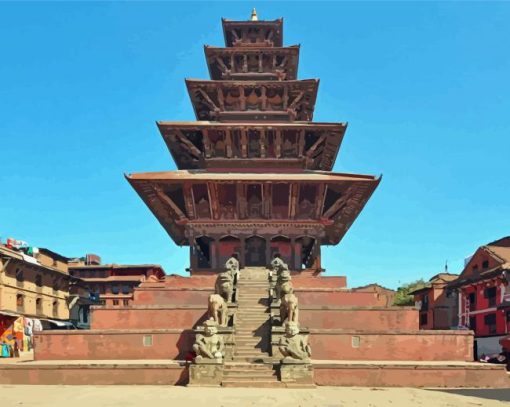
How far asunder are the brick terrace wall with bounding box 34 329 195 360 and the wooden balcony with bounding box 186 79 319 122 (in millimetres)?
14619

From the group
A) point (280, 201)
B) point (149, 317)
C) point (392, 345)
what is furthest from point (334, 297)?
point (149, 317)

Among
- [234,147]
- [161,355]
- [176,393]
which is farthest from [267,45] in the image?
[176,393]

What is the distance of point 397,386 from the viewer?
16062 millimetres

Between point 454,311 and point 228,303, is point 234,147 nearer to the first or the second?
point 228,303

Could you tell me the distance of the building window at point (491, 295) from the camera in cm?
4029

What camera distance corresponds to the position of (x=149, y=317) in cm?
1973

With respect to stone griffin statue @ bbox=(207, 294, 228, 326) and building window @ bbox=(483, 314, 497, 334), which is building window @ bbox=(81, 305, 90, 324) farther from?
stone griffin statue @ bbox=(207, 294, 228, 326)

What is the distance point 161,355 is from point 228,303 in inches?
121

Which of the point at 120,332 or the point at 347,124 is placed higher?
the point at 347,124

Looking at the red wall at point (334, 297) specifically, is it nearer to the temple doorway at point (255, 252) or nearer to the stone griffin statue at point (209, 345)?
the temple doorway at point (255, 252)

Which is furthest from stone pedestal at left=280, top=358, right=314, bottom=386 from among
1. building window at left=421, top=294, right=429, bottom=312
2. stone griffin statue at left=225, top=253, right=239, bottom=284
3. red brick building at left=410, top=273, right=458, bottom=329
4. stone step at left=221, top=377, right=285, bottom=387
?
building window at left=421, top=294, right=429, bottom=312

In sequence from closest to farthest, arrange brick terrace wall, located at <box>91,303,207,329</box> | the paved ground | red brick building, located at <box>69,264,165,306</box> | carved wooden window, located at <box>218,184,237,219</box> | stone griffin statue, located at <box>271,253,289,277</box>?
the paved ground → brick terrace wall, located at <box>91,303,207,329</box> → stone griffin statue, located at <box>271,253,289,277</box> → carved wooden window, located at <box>218,184,237,219</box> → red brick building, located at <box>69,264,165,306</box>

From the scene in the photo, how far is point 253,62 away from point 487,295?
27237 millimetres

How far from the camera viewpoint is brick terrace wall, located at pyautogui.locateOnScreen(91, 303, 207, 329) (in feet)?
64.1
